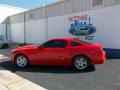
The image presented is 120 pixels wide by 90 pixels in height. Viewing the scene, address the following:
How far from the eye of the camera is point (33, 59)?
10.6m

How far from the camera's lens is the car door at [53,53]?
10.4 meters

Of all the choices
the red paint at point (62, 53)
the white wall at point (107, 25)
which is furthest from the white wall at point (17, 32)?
the red paint at point (62, 53)

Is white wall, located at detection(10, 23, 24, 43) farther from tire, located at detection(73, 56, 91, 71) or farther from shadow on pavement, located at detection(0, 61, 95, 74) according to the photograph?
tire, located at detection(73, 56, 91, 71)

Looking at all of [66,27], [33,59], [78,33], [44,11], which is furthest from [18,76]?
[44,11]

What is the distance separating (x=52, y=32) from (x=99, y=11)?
22.2 feet

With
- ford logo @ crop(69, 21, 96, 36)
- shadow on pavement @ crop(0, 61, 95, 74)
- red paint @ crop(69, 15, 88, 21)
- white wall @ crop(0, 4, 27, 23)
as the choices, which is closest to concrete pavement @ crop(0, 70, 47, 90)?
shadow on pavement @ crop(0, 61, 95, 74)

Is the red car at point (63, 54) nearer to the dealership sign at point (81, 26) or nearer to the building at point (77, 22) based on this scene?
the building at point (77, 22)

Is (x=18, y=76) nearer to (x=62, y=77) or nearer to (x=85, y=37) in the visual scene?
(x=62, y=77)

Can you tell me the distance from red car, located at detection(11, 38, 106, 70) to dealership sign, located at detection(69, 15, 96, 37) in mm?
6094

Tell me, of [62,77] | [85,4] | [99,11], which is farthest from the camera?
[85,4]

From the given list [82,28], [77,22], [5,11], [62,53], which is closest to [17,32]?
[5,11]

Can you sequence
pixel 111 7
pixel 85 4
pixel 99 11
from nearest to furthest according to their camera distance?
pixel 111 7, pixel 99 11, pixel 85 4

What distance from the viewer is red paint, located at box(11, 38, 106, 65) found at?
1005 centimetres

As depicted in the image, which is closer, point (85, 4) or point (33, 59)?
point (33, 59)
